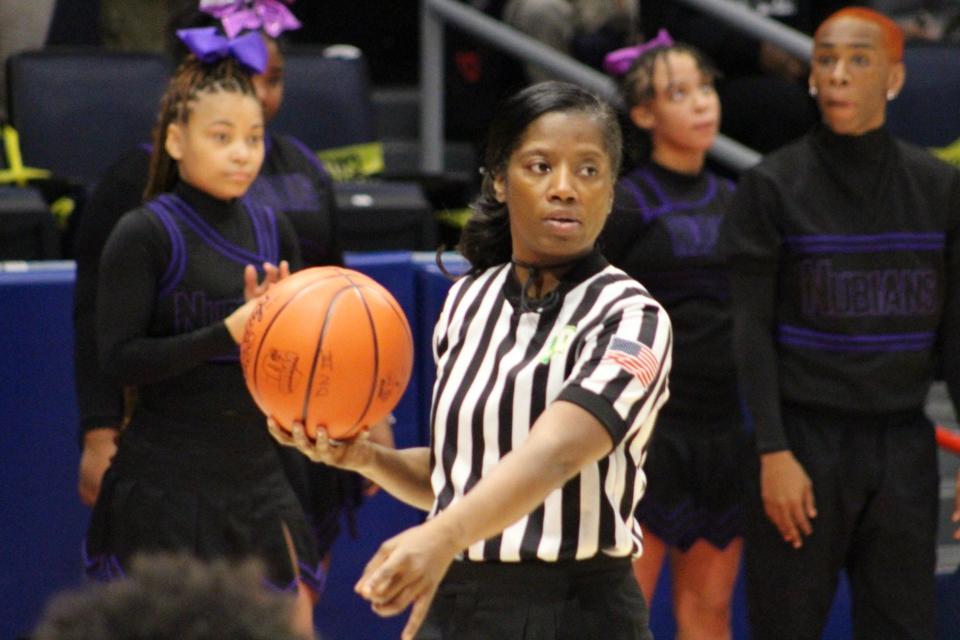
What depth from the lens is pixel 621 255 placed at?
4480mm

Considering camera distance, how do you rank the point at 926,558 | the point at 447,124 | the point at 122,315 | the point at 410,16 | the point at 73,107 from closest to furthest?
1. the point at 122,315
2. the point at 926,558
3. the point at 73,107
4. the point at 447,124
5. the point at 410,16

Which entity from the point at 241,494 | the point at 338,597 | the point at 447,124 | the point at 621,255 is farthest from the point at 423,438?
the point at 447,124

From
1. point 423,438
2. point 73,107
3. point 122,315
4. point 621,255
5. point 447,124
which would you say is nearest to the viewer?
point 122,315

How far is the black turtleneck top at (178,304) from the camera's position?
3680mm

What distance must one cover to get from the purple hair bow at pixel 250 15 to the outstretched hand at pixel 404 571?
2406 millimetres

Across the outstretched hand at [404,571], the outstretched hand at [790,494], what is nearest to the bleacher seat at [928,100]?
the outstretched hand at [790,494]

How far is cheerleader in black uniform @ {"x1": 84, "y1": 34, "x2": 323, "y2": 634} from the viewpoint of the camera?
3699 mm

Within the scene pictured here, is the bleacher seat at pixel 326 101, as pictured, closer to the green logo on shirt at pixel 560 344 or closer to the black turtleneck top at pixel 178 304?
the black turtleneck top at pixel 178 304

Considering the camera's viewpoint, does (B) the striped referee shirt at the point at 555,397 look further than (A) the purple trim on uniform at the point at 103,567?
No

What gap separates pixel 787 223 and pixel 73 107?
283 cm

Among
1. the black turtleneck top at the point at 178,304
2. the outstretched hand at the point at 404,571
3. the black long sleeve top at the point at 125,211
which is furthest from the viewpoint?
the black long sleeve top at the point at 125,211

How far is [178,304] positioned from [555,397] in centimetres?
142

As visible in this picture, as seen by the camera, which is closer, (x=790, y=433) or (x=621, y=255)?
(x=790, y=433)

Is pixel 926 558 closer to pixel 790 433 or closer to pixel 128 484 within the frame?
pixel 790 433
